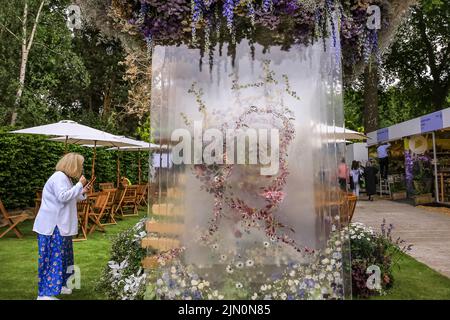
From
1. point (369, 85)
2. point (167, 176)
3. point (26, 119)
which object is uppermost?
point (369, 85)

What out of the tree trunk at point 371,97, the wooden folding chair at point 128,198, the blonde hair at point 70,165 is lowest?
the wooden folding chair at point 128,198

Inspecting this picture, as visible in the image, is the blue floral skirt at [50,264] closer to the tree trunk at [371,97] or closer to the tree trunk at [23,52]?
the tree trunk at [23,52]

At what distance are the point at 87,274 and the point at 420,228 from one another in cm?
687

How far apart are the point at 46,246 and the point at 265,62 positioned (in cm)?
284

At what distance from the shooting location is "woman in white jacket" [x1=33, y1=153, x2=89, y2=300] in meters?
Answer: 4.10

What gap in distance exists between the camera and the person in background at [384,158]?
17416 millimetres

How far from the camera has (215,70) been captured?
12.7ft

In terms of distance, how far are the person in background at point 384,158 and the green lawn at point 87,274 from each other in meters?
12.1

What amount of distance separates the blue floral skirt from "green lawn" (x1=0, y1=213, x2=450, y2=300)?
1.04ft

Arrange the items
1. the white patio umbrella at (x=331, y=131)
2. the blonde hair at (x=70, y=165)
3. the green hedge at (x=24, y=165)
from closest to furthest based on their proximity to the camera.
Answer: the white patio umbrella at (x=331, y=131), the blonde hair at (x=70, y=165), the green hedge at (x=24, y=165)

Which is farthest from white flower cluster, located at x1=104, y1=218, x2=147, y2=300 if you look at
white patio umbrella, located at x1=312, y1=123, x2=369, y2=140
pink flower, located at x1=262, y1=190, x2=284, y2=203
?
white patio umbrella, located at x1=312, y1=123, x2=369, y2=140

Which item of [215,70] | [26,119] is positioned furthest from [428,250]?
[26,119]

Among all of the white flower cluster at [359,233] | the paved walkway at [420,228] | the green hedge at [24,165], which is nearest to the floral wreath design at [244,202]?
the white flower cluster at [359,233]
